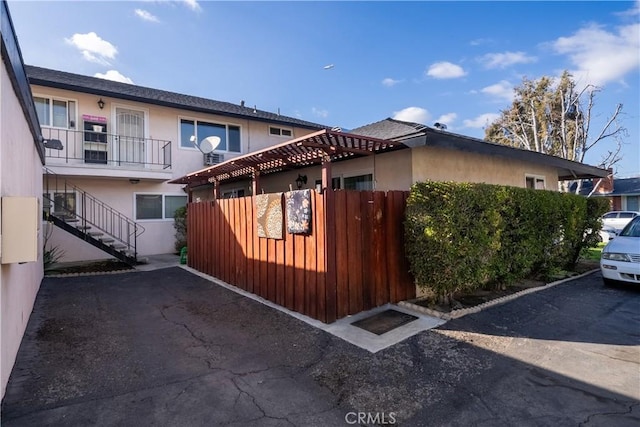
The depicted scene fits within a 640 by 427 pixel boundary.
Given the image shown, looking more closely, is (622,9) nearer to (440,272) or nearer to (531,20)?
(531,20)

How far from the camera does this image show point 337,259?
4.96 m

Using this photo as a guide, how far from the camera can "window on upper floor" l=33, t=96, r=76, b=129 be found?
10.7 metres

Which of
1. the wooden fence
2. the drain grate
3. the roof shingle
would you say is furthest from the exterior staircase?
the drain grate

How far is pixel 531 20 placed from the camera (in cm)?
1095

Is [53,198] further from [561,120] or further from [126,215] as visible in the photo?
[561,120]

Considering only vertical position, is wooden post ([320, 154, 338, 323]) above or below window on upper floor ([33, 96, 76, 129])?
below

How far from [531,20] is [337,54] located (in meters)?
7.79

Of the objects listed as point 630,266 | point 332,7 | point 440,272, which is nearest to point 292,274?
point 440,272

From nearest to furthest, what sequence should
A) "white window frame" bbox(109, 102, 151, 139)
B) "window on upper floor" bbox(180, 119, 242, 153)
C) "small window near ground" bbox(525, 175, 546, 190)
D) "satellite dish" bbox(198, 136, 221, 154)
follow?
"small window near ground" bbox(525, 175, 546, 190), "satellite dish" bbox(198, 136, 221, 154), "white window frame" bbox(109, 102, 151, 139), "window on upper floor" bbox(180, 119, 242, 153)

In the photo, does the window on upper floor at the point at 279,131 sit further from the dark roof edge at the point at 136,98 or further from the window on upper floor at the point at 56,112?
the window on upper floor at the point at 56,112

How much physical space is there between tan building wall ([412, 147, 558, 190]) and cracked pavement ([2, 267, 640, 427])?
9.86ft

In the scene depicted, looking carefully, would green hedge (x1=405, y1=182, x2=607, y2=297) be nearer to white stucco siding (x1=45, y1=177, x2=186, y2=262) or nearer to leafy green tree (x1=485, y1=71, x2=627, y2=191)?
white stucco siding (x1=45, y1=177, x2=186, y2=262)

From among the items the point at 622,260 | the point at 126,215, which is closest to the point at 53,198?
the point at 126,215

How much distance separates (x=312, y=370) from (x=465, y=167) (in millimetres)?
6127
